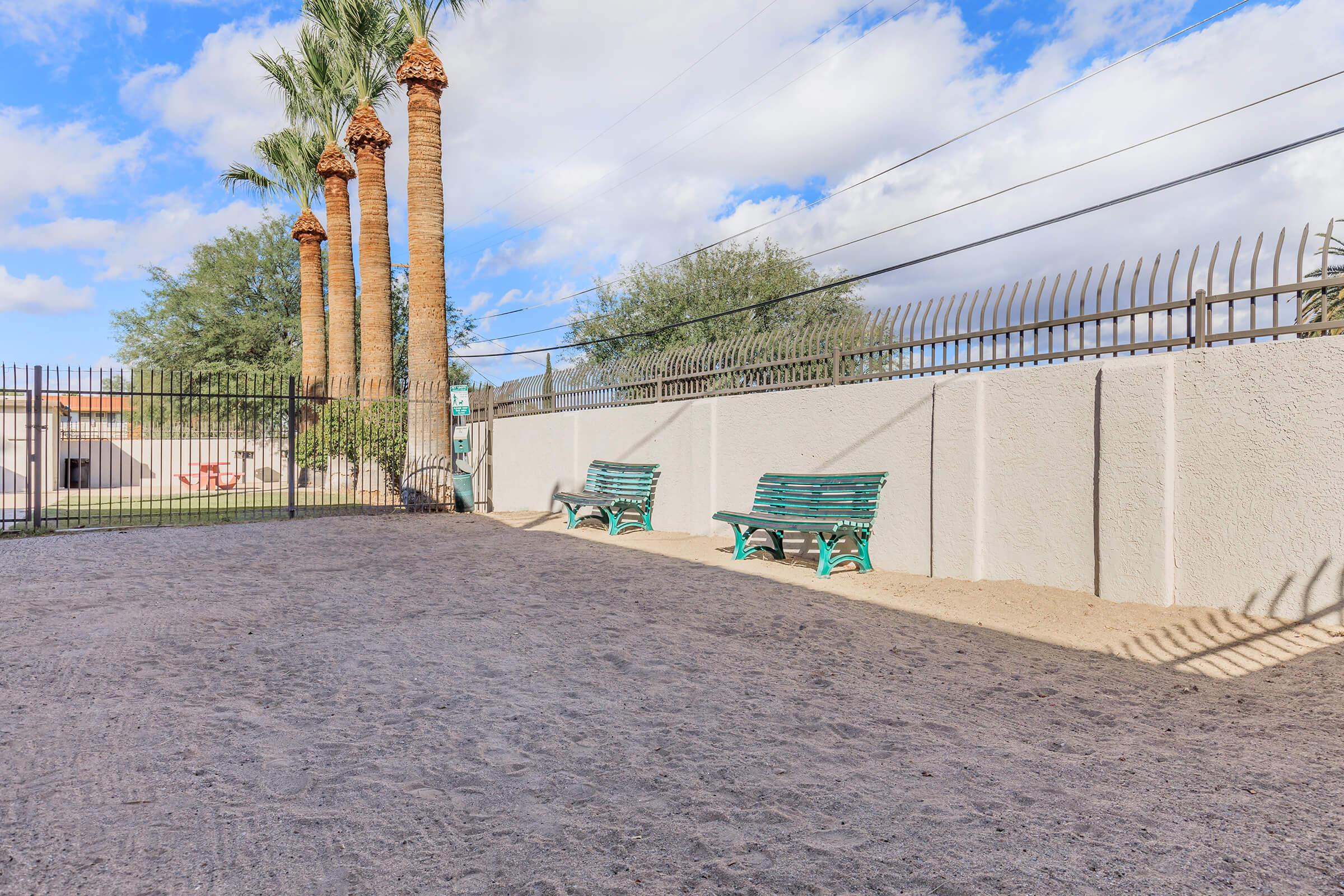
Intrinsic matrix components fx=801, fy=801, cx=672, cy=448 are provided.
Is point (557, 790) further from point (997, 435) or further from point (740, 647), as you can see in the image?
point (997, 435)

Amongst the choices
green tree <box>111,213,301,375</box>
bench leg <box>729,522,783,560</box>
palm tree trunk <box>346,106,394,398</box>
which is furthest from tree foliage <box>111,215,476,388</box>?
bench leg <box>729,522,783,560</box>

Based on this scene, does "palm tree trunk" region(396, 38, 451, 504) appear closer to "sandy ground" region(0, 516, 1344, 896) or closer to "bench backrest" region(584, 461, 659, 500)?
"bench backrest" region(584, 461, 659, 500)

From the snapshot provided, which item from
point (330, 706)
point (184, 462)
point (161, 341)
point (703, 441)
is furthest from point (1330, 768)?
point (161, 341)

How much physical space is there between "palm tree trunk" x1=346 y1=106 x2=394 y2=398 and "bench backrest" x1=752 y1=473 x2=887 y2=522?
1160 cm

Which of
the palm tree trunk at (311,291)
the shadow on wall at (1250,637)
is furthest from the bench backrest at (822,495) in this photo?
the palm tree trunk at (311,291)

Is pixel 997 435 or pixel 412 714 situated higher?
pixel 997 435

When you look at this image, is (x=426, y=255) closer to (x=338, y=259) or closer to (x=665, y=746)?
(x=338, y=259)

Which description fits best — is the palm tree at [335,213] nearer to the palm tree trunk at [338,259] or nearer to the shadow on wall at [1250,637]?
the palm tree trunk at [338,259]

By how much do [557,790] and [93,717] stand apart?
2371 mm

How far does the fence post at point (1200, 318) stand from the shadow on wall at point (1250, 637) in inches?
64.0

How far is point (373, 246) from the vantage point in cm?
1878

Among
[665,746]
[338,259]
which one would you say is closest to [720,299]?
[338,259]

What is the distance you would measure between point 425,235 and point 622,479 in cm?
720

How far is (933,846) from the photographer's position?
8.31 ft
